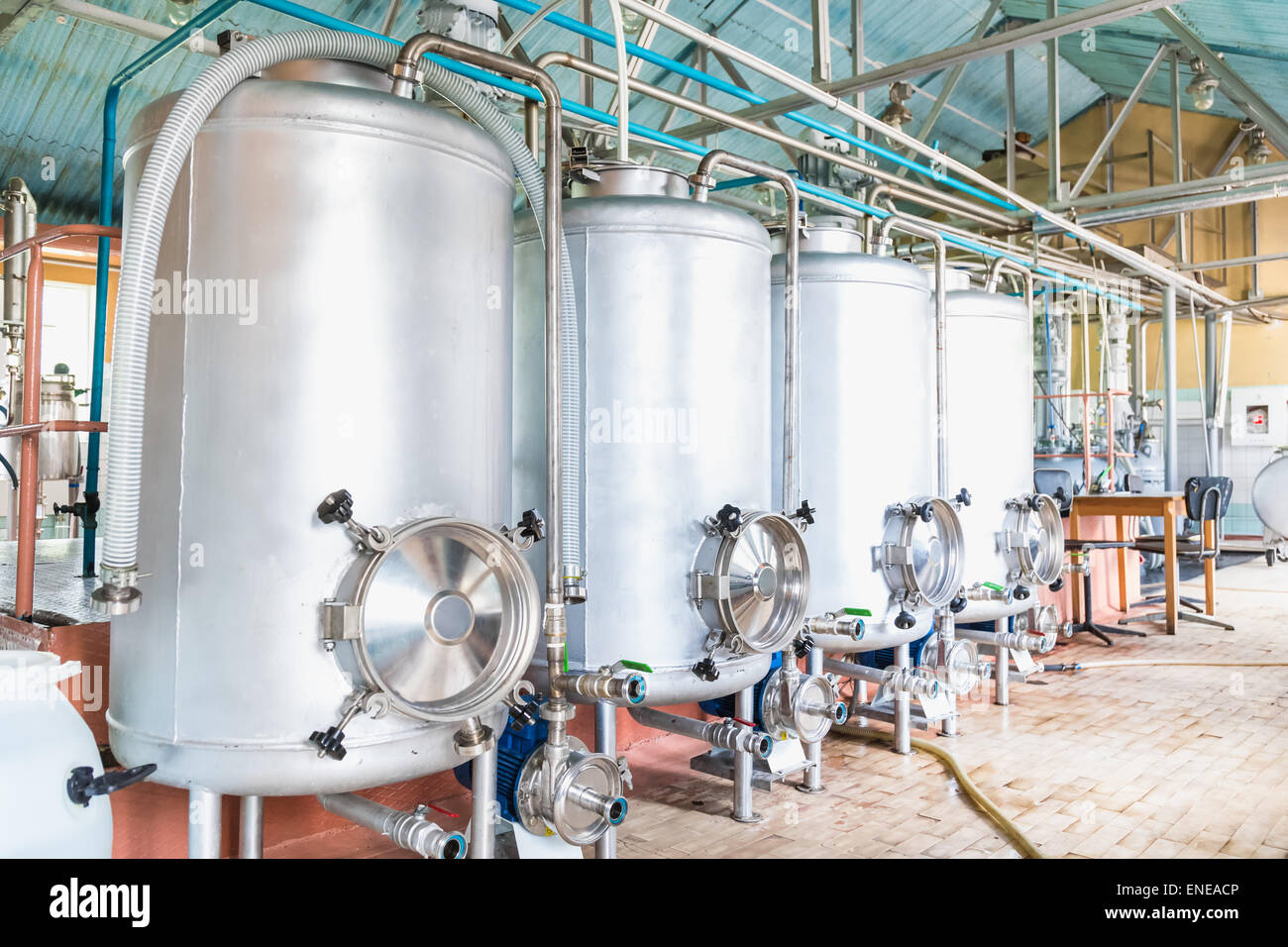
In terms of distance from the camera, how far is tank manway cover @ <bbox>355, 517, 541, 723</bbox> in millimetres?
1795

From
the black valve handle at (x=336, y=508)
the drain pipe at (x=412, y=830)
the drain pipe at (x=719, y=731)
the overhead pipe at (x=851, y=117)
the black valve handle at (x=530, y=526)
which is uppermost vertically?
the overhead pipe at (x=851, y=117)

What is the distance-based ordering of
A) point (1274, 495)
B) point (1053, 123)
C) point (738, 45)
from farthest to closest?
point (1274, 495) < point (738, 45) < point (1053, 123)

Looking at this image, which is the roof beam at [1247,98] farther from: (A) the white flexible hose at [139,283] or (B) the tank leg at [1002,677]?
(A) the white flexible hose at [139,283]

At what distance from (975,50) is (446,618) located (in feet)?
11.7

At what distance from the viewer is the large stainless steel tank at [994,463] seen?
13.8ft

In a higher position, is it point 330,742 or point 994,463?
point 994,463

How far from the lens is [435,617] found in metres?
1.86

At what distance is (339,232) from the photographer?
70.9 inches

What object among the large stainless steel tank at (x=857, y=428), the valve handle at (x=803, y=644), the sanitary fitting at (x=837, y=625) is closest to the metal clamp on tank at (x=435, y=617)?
the valve handle at (x=803, y=644)

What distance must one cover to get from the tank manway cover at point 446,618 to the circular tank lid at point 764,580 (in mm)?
705

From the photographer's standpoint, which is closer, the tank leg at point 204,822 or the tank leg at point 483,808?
the tank leg at point 204,822

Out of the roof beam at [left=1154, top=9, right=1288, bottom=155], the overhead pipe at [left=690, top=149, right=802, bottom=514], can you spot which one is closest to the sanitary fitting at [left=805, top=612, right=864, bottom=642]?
the overhead pipe at [left=690, top=149, right=802, bottom=514]

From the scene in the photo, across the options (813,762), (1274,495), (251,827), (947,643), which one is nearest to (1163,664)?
(947,643)

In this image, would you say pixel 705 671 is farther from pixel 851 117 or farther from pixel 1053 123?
pixel 1053 123
